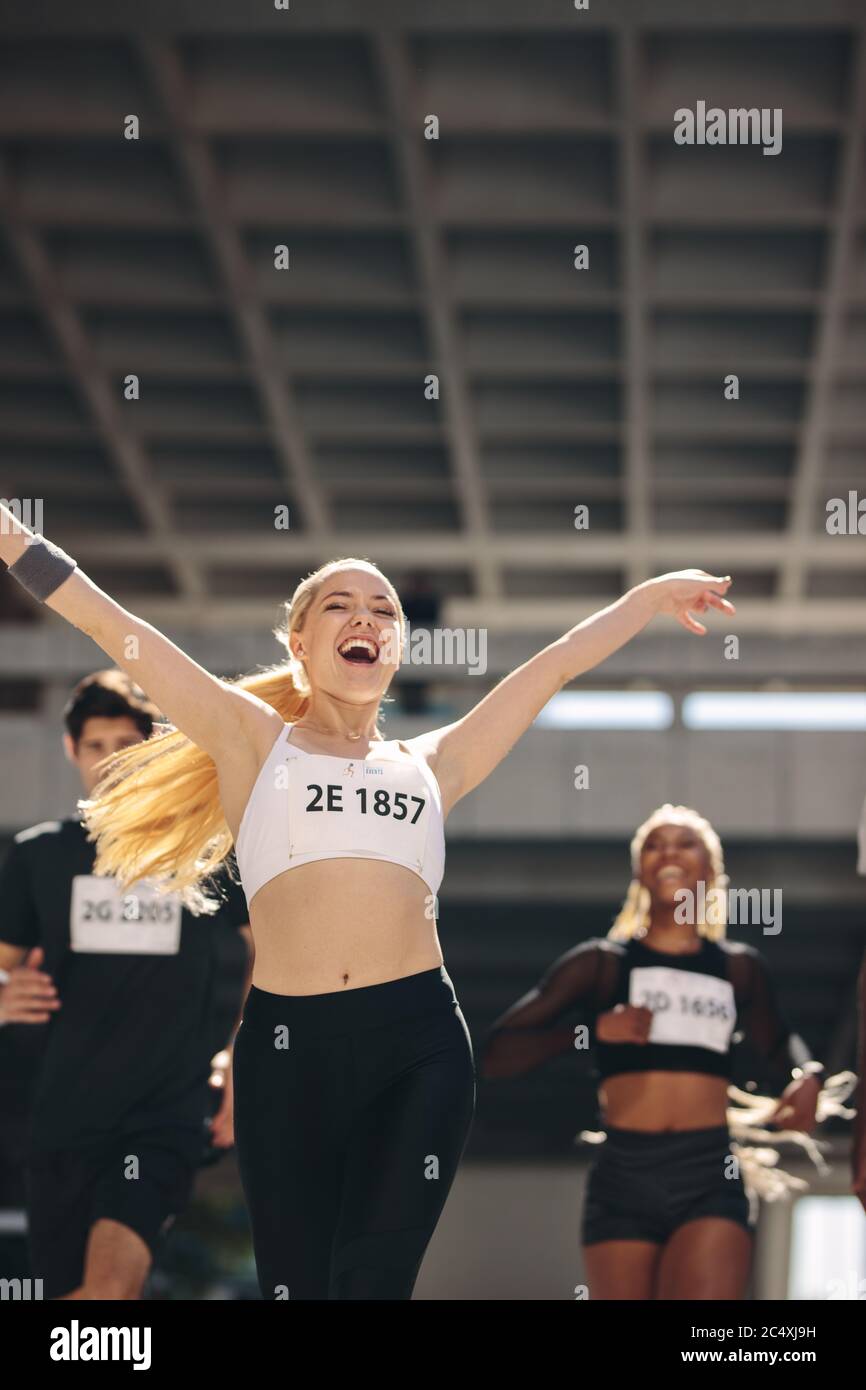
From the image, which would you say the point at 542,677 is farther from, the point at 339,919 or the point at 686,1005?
the point at 686,1005

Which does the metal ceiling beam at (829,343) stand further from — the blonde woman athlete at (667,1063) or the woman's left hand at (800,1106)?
the woman's left hand at (800,1106)

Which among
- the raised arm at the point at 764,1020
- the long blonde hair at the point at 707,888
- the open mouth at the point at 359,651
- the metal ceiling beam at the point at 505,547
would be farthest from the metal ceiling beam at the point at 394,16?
the open mouth at the point at 359,651

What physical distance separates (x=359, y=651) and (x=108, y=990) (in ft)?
5.07

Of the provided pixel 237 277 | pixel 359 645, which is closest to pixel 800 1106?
pixel 359 645

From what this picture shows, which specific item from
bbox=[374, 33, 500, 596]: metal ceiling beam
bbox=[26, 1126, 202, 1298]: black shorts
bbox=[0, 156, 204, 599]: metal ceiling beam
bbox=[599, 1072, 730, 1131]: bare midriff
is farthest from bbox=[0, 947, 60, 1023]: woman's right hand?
bbox=[0, 156, 204, 599]: metal ceiling beam

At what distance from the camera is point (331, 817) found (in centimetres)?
358

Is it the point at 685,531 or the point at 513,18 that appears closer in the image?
the point at 513,18

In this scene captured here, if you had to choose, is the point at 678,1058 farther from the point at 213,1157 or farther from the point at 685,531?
the point at 685,531

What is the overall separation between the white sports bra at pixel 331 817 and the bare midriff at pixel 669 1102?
1.86 m

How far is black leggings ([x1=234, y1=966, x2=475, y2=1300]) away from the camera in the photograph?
3.37 metres

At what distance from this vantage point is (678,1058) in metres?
5.28

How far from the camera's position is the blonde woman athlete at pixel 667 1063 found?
203 inches

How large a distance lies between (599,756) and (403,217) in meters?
10.2

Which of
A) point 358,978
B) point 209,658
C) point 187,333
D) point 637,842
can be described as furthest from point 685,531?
point 358,978
